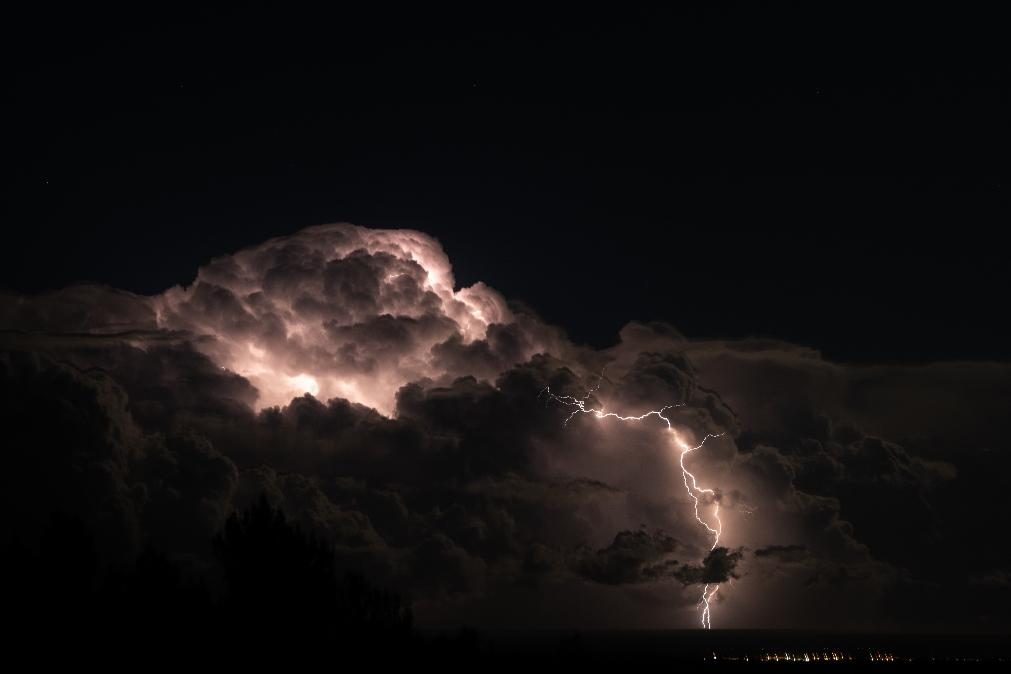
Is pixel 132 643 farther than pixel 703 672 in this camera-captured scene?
No

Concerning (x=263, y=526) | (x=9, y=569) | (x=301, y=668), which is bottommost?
(x=301, y=668)

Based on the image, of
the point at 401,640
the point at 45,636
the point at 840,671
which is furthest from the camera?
the point at 840,671

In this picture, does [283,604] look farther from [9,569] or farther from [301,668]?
[9,569]

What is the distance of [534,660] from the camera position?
447 ft

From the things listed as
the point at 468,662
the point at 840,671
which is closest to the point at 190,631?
the point at 468,662

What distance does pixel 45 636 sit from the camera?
7244 centimetres

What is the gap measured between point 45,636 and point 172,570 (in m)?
9.53

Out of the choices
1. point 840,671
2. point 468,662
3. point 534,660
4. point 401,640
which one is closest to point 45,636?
point 401,640

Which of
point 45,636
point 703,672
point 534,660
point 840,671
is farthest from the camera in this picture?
point 840,671

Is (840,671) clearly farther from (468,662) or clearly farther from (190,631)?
(190,631)

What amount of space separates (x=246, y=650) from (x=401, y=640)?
1334 centimetres

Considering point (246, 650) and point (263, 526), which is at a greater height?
point (263, 526)

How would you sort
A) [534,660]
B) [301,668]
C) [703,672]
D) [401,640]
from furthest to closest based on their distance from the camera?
[703,672] → [534,660] → [401,640] → [301,668]

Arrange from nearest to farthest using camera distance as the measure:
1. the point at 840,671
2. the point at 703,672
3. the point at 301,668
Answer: the point at 301,668 → the point at 703,672 → the point at 840,671
